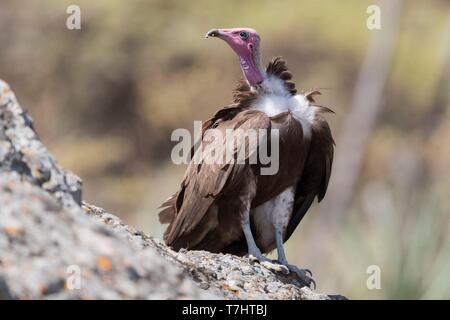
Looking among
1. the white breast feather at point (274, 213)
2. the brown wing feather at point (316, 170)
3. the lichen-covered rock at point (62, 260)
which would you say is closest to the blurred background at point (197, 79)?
the brown wing feather at point (316, 170)

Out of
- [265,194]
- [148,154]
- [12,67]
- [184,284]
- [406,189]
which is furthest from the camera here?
[12,67]

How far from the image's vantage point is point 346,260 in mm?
11938

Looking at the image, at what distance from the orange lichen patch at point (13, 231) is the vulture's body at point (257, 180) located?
312 cm

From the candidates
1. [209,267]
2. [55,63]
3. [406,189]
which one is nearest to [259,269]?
[209,267]

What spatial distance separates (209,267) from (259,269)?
2.07 feet

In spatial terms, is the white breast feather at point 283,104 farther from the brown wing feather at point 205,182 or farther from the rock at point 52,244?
the rock at point 52,244

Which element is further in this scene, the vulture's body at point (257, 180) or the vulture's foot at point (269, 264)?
the vulture's body at point (257, 180)

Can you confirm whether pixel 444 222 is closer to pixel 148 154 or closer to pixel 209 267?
pixel 209 267

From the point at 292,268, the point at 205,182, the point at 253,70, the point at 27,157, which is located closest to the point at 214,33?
the point at 253,70

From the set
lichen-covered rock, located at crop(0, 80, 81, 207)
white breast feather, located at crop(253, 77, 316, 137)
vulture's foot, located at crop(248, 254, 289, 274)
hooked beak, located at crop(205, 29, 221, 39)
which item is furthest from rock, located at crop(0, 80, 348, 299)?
hooked beak, located at crop(205, 29, 221, 39)

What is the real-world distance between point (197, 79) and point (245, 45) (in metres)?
16.0

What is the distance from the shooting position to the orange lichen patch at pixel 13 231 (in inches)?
194

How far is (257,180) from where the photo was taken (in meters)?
8.01

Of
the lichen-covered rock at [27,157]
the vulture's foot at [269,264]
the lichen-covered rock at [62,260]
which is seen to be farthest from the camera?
the vulture's foot at [269,264]
